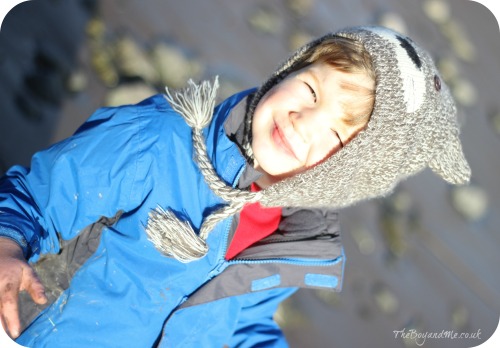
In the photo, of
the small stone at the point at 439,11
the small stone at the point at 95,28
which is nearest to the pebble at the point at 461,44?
the small stone at the point at 439,11

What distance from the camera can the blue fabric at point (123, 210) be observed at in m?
1.60

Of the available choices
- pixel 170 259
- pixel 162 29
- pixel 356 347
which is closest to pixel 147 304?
pixel 170 259

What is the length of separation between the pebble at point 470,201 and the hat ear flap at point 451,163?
1.68 m

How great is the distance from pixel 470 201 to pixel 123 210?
263cm

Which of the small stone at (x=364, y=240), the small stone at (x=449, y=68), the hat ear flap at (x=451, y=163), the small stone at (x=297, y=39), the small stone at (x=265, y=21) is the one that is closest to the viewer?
the hat ear flap at (x=451, y=163)

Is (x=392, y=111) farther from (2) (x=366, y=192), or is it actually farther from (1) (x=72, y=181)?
(1) (x=72, y=181)

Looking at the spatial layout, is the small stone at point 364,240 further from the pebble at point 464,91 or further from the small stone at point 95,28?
the small stone at point 95,28

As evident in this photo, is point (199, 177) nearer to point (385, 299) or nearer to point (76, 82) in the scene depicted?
point (76, 82)

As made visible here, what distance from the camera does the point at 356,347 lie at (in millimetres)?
2756

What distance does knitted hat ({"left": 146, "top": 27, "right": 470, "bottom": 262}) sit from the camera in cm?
162

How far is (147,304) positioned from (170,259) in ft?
0.53

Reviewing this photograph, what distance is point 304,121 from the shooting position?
162 cm

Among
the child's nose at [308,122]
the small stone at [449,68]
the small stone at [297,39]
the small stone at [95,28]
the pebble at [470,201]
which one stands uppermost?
the small stone at [95,28]

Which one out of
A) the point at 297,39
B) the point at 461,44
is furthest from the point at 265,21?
the point at 461,44
